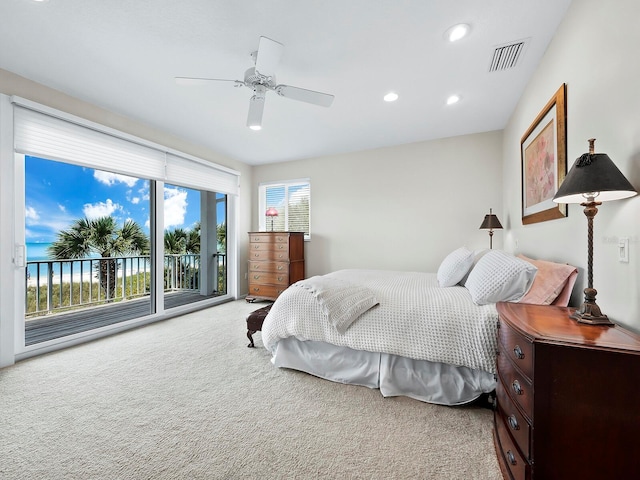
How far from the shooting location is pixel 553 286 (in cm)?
166

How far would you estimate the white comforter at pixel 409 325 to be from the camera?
1.77 meters

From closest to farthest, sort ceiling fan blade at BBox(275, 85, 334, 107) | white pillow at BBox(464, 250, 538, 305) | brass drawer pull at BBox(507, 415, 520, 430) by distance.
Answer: brass drawer pull at BBox(507, 415, 520, 430)
white pillow at BBox(464, 250, 538, 305)
ceiling fan blade at BBox(275, 85, 334, 107)

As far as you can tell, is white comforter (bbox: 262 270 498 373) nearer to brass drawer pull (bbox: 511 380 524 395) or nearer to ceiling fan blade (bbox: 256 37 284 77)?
brass drawer pull (bbox: 511 380 524 395)

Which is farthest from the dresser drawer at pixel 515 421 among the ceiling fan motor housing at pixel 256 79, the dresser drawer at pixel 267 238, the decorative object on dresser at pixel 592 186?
the dresser drawer at pixel 267 238

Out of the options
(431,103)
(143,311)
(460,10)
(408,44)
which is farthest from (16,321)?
(431,103)

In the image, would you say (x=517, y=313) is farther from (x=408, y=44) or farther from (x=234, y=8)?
(x=234, y=8)

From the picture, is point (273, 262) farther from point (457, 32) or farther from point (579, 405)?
point (579, 405)

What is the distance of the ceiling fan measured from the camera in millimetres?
1890

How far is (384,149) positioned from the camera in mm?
4461

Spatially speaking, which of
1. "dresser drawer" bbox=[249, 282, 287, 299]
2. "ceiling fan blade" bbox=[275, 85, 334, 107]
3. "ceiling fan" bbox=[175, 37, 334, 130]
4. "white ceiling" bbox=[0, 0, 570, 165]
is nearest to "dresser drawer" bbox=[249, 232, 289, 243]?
"dresser drawer" bbox=[249, 282, 287, 299]

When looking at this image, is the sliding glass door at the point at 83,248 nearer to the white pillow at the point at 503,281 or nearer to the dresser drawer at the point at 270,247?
the dresser drawer at the point at 270,247

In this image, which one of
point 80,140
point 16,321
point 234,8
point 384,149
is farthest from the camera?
point 384,149

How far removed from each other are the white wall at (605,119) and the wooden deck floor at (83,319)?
4.57 meters

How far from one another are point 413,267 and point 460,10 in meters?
3.19
